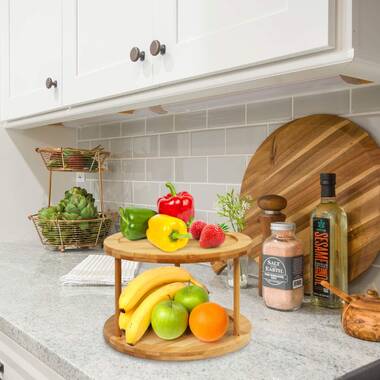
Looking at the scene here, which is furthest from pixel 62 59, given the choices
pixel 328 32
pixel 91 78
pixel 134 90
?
pixel 328 32

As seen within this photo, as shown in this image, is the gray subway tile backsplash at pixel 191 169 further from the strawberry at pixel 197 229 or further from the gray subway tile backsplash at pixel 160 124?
the strawberry at pixel 197 229

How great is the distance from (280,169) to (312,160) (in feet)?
0.33

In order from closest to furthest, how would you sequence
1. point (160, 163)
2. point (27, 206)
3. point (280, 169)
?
1. point (280, 169)
2. point (160, 163)
3. point (27, 206)

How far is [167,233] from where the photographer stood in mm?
789

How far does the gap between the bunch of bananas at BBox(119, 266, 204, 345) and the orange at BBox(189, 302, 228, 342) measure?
0.27ft

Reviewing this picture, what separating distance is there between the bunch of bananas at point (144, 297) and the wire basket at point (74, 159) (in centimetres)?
103

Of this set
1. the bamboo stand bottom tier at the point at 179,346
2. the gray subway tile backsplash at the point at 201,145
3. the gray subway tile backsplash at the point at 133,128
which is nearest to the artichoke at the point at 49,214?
the gray subway tile backsplash at the point at 201,145

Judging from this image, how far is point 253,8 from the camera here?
90cm

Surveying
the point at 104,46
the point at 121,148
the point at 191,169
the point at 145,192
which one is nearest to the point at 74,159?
the point at 121,148

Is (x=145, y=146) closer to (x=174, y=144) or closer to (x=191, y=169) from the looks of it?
(x=174, y=144)

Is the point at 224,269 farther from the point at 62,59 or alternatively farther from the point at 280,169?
the point at 62,59

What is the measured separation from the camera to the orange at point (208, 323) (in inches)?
31.7

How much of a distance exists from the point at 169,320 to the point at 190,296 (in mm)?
77

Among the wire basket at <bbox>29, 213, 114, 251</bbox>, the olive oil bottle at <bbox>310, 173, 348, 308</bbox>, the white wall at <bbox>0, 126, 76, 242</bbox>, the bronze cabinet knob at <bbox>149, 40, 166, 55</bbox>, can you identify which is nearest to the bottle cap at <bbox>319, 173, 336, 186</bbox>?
the olive oil bottle at <bbox>310, 173, 348, 308</bbox>
